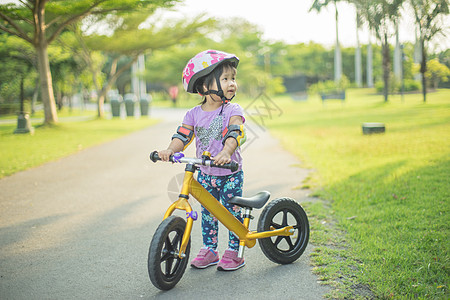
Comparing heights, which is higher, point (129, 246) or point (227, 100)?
point (227, 100)

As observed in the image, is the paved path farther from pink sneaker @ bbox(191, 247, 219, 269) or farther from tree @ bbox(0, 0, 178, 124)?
tree @ bbox(0, 0, 178, 124)

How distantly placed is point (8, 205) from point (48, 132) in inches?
444

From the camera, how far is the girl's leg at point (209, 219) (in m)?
3.48

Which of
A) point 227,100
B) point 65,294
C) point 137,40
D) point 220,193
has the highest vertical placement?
point 137,40

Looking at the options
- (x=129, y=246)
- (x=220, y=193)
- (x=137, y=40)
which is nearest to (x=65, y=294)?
(x=129, y=246)

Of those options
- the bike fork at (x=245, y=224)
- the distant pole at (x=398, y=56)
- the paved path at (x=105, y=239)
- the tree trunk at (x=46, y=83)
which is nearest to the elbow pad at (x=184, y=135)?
the paved path at (x=105, y=239)

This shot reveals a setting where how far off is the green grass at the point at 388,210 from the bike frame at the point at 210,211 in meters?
0.56

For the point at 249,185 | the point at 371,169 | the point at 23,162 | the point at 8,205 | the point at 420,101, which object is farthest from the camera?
the point at 23,162

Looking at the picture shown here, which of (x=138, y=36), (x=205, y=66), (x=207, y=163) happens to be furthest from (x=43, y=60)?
(x=207, y=163)

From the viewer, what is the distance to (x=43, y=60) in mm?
17156

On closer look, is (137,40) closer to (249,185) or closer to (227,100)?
(249,185)

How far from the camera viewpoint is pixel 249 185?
6.96m

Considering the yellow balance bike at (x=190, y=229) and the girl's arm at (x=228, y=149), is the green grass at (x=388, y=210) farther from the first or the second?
the girl's arm at (x=228, y=149)

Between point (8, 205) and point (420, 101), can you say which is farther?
point (420, 101)
